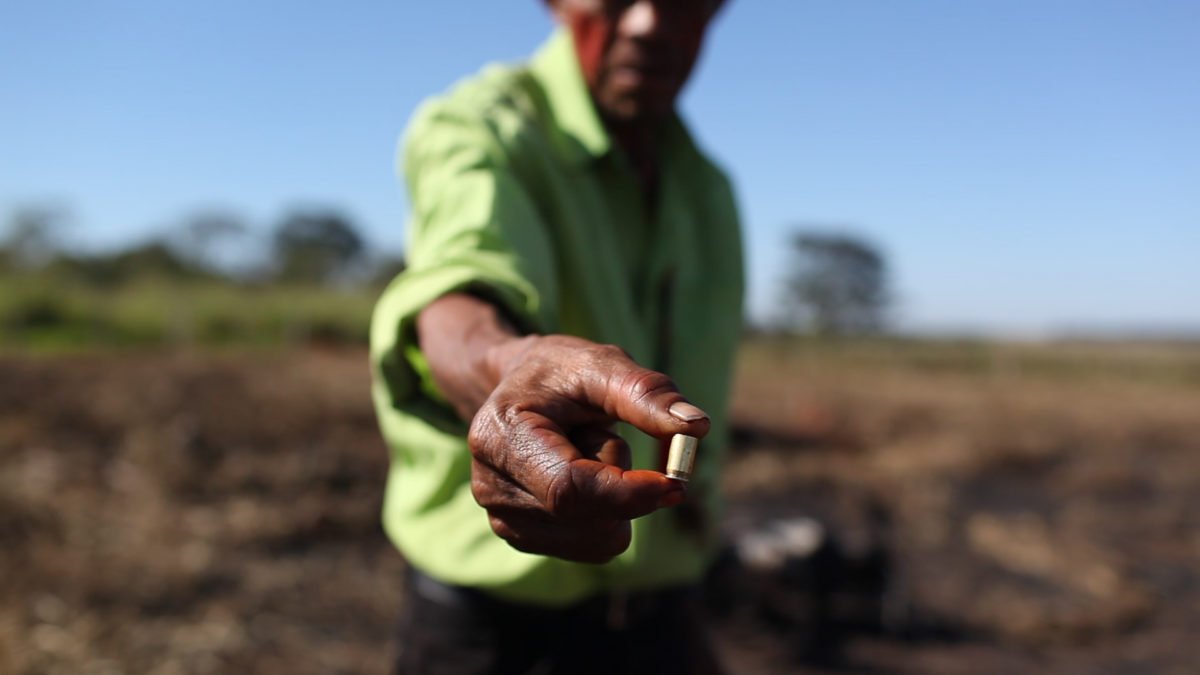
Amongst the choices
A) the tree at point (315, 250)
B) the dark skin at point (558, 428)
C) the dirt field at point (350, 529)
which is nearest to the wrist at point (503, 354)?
the dark skin at point (558, 428)

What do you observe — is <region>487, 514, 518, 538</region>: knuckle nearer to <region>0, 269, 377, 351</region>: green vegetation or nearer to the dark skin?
the dark skin

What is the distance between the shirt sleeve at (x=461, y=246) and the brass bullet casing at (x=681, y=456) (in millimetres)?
384

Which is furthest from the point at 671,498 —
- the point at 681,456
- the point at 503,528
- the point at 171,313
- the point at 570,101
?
the point at 171,313

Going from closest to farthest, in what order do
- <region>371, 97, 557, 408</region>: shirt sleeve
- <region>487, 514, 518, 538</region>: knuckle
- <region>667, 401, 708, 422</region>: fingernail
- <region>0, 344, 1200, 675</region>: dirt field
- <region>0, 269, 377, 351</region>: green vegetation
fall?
1. <region>667, 401, 708, 422</region>: fingernail
2. <region>487, 514, 518, 538</region>: knuckle
3. <region>371, 97, 557, 408</region>: shirt sleeve
4. <region>0, 344, 1200, 675</region>: dirt field
5. <region>0, 269, 377, 351</region>: green vegetation

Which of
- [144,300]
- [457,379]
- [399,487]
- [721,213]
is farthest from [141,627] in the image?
[144,300]

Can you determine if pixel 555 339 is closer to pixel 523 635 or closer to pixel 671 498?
pixel 671 498

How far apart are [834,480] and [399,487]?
6171 millimetres

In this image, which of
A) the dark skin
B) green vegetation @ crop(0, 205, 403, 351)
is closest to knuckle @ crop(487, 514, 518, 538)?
the dark skin

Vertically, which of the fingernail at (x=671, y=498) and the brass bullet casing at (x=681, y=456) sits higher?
the brass bullet casing at (x=681, y=456)

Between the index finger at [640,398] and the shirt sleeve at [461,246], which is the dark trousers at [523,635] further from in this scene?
the index finger at [640,398]

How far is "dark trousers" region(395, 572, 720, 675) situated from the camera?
1.35m

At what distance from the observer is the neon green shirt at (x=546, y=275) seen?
3.39 feet

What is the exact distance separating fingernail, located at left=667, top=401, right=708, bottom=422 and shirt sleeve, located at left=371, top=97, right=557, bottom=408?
0.38 m

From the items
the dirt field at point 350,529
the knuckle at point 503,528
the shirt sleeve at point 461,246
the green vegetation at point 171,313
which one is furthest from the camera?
the green vegetation at point 171,313
